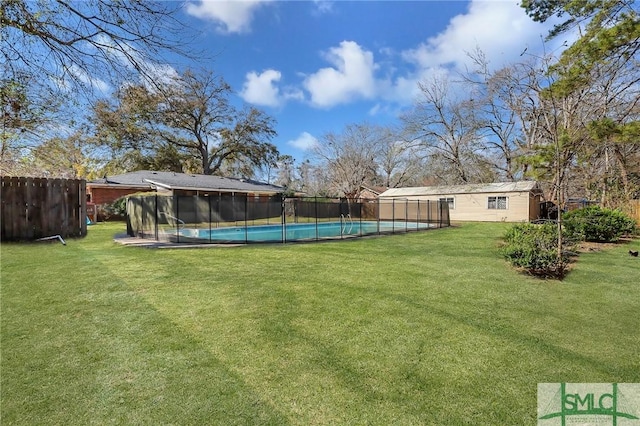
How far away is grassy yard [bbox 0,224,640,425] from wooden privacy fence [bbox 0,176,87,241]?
1031 millimetres

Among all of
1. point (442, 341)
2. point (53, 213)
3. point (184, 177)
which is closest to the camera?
point (442, 341)

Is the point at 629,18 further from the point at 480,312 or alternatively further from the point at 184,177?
the point at 184,177

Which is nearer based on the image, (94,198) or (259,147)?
(94,198)

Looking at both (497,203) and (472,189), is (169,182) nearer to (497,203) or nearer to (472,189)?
(472,189)

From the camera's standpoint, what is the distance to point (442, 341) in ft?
9.42

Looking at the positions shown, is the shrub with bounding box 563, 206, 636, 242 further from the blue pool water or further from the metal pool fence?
the blue pool water

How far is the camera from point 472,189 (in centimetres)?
2083

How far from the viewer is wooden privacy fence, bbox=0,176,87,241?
600 centimetres

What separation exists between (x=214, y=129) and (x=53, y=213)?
20.3 metres

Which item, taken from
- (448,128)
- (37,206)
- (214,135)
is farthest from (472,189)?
(37,206)

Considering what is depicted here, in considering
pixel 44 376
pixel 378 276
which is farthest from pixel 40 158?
pixel 378 276

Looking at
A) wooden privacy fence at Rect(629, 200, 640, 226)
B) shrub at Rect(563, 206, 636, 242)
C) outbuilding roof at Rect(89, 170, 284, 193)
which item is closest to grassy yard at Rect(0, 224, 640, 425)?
shrub at Rect(563, 206, 636, 242)

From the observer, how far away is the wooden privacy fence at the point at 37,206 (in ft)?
19.7

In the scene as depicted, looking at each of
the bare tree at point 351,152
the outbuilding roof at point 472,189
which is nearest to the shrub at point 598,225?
the outbuilding roof at point 472,189
